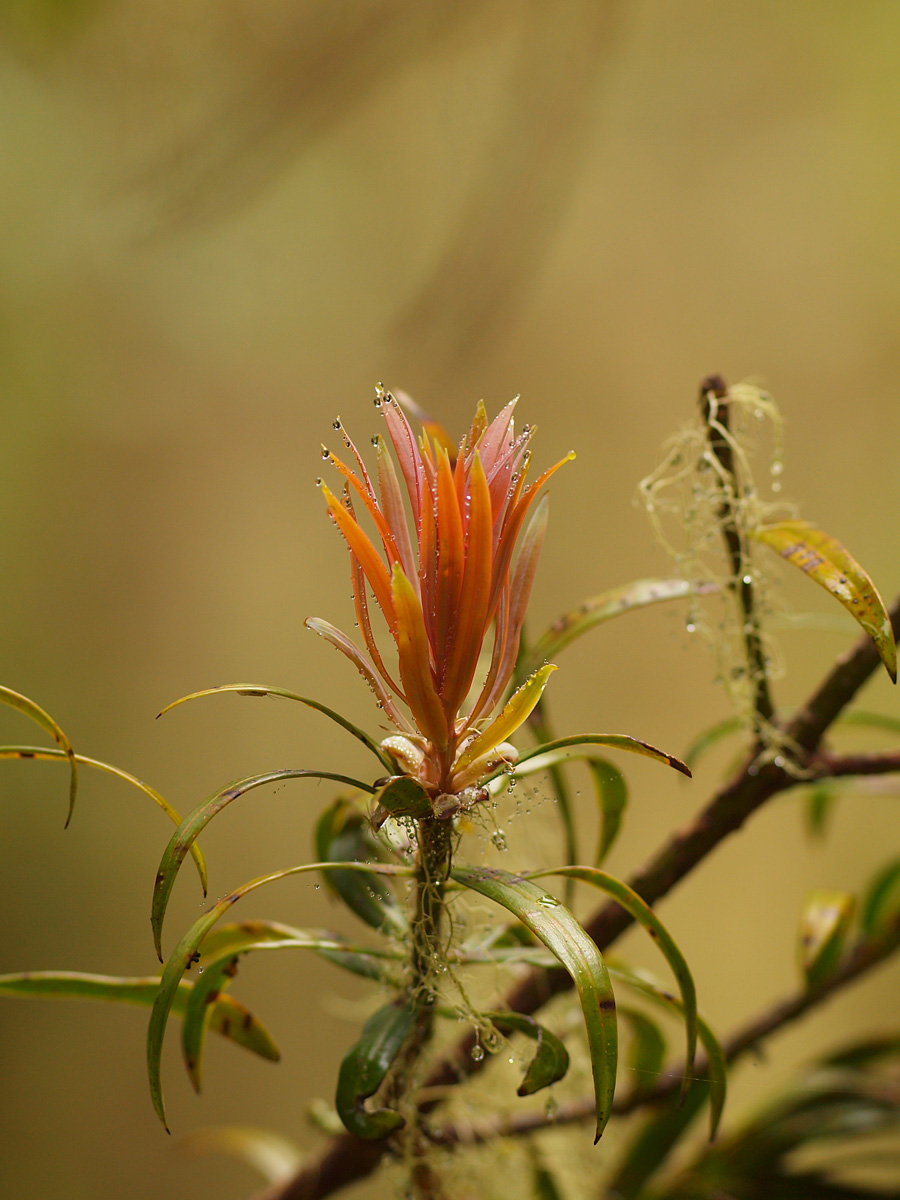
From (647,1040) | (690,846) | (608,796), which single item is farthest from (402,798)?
(647,1040)

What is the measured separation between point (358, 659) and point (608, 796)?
236 mm

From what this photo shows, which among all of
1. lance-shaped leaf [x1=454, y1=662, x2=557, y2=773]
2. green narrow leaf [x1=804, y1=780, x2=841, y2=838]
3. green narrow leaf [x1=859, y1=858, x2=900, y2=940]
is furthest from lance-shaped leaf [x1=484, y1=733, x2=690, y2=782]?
green narrow leaf [x1=859, y1=858, x2=900, y2=940]

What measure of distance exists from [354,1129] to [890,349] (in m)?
1.17

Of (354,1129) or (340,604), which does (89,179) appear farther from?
(354,1129)

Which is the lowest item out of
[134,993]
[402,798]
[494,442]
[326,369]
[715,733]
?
[134,993]

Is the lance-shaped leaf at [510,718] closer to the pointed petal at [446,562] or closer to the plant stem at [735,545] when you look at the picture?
the pointed petal at [446,562]

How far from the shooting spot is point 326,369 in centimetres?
103

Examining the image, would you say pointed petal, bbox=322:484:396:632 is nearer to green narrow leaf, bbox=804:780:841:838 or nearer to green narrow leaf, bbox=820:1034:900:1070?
green narrow leaf, bbox=804:780:841:838

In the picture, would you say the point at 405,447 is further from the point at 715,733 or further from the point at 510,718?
the point at 715,733

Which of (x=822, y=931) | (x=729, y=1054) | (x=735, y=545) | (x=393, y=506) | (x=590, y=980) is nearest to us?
(x=590, y=980)

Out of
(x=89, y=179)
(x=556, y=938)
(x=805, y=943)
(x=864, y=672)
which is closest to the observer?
(x=556, y=938)

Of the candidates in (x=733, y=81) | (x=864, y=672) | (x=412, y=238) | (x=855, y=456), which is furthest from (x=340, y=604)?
(x=733, y=81)

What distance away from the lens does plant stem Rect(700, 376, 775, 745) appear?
580 mm

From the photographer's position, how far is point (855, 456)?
118 centimetres
